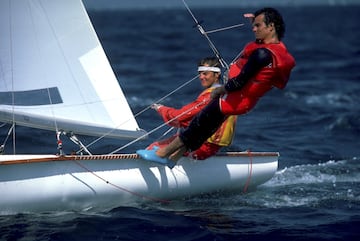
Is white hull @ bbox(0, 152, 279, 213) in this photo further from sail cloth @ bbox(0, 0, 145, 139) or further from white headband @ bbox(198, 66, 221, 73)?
white headband @ bbox(198, 66, 221, 73)

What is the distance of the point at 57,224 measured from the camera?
20.1ft

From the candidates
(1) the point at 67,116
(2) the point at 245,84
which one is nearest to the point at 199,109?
(2) the point at 245,84

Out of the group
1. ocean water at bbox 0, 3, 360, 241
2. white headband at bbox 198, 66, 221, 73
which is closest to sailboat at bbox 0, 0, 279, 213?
ocean water at bbox 0, 3, 360, 241

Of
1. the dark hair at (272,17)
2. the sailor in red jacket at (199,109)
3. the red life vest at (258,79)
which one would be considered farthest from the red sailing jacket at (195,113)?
the dark hair at (272,17)

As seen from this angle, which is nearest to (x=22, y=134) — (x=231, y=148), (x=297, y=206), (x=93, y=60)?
(x=231, y=148)

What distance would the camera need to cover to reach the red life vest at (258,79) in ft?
20.1

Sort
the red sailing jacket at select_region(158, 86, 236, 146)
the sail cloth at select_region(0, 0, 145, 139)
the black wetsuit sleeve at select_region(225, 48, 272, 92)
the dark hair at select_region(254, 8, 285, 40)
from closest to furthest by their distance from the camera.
Result: the black wetsuit sleeve at select_region(225, 48, 272, 92) → the dark hair at select_region(254, 8, 285, 40) → the sail cloth at select_region(0, 0, 145, 139) → the red sailing jacket at select_region(158, 86, 236, 146)

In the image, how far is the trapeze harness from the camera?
6117 mm

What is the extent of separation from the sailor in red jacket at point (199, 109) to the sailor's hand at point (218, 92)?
29 cm

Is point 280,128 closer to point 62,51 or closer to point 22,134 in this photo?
point 22,134

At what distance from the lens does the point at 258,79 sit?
6211mm

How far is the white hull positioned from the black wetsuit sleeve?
0.99 m

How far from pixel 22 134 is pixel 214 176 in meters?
3.86

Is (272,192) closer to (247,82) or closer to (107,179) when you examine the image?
(247,82)
